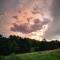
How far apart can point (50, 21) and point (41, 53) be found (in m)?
0.57

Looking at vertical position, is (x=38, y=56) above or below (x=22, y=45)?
below

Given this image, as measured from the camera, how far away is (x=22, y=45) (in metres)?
3.23

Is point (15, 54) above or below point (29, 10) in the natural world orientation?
below

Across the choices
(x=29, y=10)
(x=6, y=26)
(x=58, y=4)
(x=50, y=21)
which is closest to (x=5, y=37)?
(x=6, y=26)

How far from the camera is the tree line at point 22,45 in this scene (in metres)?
3.17

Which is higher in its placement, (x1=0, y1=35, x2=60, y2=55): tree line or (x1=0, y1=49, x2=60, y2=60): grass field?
(x1=0, y1=35, x2=60, y2=55): tree line

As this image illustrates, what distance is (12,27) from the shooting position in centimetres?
326

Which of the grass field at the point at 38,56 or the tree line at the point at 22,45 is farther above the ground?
the tree line at the point at 22,45

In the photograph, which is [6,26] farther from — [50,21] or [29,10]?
[50,21]

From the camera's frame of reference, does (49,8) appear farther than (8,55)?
Yes

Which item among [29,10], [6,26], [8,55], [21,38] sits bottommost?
[8,55]

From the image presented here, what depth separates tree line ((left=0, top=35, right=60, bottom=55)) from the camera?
10.4 feet

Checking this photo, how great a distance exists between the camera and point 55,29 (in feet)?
10.6

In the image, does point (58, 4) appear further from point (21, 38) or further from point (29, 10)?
point (21, 38)
